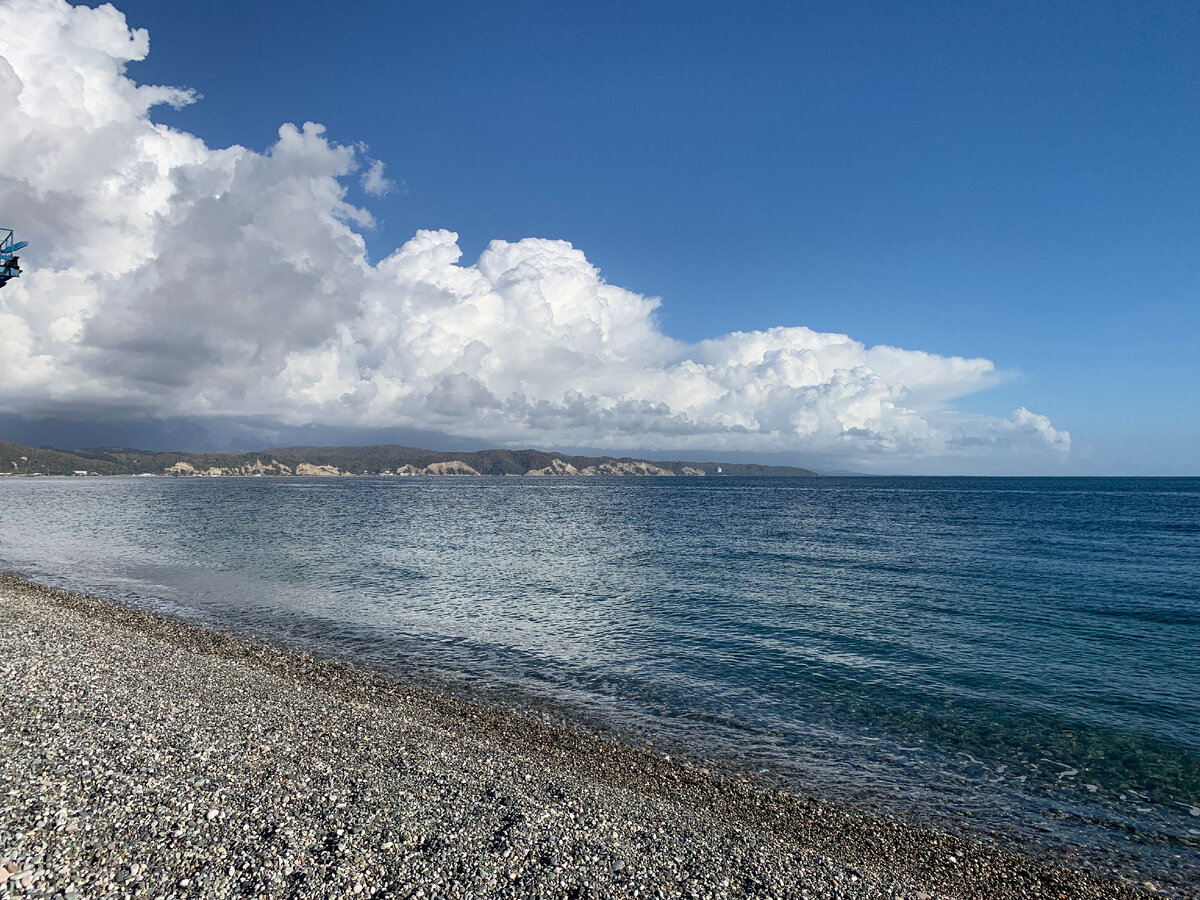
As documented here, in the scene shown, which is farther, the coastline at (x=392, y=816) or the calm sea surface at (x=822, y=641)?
the calm sea surface at (x=822, y=641)

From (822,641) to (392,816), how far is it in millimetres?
20579

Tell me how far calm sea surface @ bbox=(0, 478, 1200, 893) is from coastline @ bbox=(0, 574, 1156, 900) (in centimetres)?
236

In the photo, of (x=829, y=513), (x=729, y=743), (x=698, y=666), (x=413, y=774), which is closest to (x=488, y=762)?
(x=413, y=774)

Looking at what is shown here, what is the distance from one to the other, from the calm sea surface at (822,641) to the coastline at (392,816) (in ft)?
7.75

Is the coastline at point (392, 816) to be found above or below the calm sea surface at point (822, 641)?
above

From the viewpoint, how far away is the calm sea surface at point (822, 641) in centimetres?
1506

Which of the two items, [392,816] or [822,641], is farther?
[822,641]

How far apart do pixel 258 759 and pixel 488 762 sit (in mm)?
4872

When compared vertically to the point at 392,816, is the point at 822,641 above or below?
below

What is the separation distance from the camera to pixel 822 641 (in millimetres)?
26703

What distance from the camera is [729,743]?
16859mm

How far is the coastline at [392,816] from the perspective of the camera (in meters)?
9.40

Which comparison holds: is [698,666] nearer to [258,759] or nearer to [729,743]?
[729,743]

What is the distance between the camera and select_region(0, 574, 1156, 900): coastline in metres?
9.40
